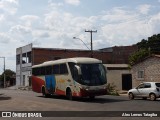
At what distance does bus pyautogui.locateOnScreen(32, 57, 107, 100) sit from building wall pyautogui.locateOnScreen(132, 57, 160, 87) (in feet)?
41.0

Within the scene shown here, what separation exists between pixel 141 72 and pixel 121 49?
56.0m

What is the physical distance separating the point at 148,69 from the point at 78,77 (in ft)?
51.5

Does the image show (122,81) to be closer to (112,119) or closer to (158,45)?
(158,45)

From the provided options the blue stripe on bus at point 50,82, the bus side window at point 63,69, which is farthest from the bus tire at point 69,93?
the blue stripe on bus at point 50,82

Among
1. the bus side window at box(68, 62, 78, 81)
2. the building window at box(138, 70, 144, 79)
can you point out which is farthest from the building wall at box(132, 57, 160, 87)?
the bus side window at box(68, 62, 78, 81)

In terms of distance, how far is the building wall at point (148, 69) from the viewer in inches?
1609

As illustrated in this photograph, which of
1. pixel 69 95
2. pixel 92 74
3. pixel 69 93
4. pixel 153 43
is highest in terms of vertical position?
pixel 153 43

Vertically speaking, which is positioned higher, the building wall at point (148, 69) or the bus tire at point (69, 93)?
the building wall at point (148, 69)

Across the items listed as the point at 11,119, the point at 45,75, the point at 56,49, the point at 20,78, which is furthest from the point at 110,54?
the point at 11,119

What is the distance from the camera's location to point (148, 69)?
138ft

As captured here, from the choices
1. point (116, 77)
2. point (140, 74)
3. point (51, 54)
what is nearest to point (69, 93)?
point (140, 74)

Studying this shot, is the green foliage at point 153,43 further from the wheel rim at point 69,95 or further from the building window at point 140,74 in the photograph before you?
the wheel rim at point 69,95

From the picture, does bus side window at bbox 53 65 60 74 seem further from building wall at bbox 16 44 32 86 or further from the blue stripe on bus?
building wall at bbox 16 44 32 86

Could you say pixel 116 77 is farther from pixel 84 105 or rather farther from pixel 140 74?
pixel 84 105
